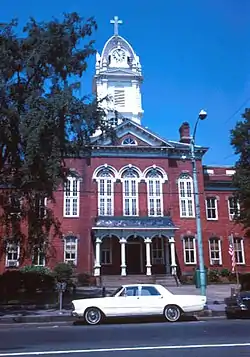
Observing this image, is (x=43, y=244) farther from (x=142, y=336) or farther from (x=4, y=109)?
(x=142, y=336)

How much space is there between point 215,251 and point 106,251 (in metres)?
10.0

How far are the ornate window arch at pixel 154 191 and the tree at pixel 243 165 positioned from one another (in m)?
12.7

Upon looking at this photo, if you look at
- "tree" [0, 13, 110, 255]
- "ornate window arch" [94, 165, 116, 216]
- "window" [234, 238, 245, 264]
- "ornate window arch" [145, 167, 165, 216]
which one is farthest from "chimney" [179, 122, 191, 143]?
"tree" [0, 13, 110, 255]

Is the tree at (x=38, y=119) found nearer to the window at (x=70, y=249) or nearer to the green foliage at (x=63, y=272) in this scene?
the green foliage at (x=63, y=272)

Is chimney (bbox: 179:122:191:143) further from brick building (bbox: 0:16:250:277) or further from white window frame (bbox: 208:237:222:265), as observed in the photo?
white window frame (bbox: 208:237:222:265)

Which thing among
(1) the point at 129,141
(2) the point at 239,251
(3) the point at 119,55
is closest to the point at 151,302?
(1) the point at 129,141

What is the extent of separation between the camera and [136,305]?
15.8 metres

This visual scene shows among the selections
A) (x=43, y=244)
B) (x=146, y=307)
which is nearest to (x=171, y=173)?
(x=43, y=244)

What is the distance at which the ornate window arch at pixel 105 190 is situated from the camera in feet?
130

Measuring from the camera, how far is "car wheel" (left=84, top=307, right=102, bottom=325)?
15.4 meters

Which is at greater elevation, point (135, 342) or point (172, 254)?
point (172, 254)

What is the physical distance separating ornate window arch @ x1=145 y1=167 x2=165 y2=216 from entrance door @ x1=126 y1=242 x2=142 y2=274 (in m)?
3.39

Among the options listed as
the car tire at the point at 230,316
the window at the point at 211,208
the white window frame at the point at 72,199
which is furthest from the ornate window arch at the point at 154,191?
the car tire at the point at 230,316

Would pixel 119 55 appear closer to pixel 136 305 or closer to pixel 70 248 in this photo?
pixel 70 248
